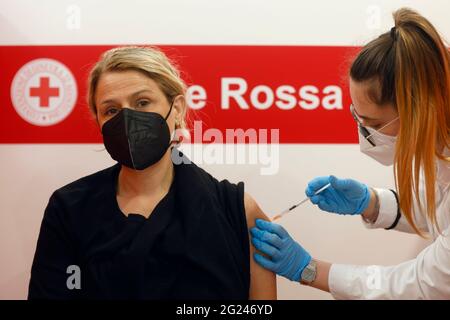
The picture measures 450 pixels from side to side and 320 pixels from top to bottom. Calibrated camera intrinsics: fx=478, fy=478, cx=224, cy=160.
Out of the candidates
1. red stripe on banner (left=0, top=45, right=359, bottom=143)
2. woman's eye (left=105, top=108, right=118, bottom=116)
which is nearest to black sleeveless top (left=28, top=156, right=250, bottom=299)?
woman's eye (left=105, top=108, right=118, bottom=116)

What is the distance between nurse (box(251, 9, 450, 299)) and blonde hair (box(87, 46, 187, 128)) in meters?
0.53

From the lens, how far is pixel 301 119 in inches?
70.4

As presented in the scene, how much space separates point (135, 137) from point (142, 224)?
26 cm

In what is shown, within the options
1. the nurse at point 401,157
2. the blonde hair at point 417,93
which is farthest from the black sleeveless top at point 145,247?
the blonde hair at point 417,93

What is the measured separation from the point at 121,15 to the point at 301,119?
0.78 m

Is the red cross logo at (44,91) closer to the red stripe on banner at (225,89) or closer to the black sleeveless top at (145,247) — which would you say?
the red stripe on banner at (225,89)

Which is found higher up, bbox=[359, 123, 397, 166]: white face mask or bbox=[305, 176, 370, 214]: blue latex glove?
bbox=[359, 123, 397, 166]: white face mask

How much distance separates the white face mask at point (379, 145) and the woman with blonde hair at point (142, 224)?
41 cm

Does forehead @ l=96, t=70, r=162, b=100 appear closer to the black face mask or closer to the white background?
the black face mask

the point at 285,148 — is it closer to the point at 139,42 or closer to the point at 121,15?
the point at 139,42

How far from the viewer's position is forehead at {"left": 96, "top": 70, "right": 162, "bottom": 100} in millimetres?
1446

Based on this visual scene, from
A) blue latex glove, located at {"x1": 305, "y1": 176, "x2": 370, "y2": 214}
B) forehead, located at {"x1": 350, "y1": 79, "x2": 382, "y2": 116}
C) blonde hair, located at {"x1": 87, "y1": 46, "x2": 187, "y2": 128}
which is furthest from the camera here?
blue latex glove, located at {"x1": 305, "y1": 176, "x2": 370, "y2": 214}
